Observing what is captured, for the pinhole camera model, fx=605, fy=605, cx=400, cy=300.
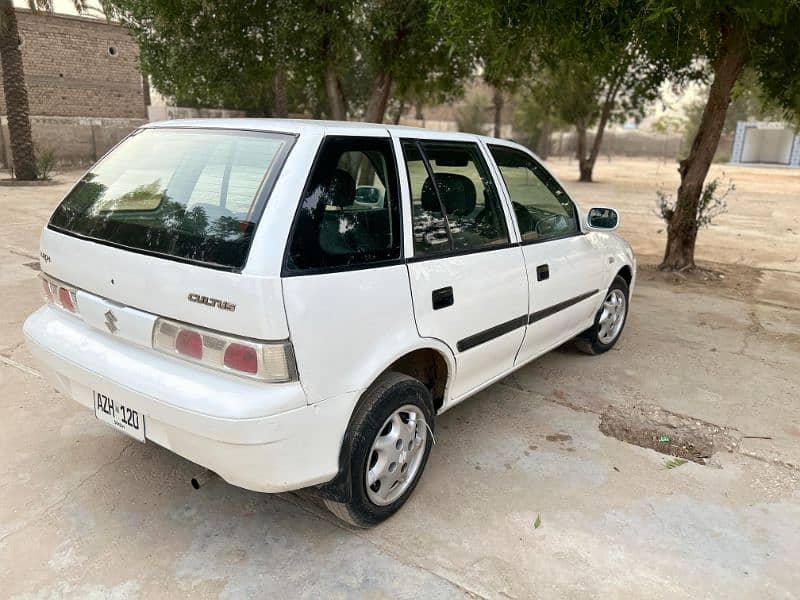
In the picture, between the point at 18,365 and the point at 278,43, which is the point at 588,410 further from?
the point at 278,43

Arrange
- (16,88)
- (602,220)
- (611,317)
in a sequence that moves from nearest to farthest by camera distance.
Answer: (602,220)
(611,317)
(16,88)

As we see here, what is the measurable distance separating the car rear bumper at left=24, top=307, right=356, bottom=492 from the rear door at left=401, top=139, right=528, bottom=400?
712 mm

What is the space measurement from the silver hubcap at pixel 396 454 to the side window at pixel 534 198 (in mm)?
1328

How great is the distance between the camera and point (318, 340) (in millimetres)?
2279

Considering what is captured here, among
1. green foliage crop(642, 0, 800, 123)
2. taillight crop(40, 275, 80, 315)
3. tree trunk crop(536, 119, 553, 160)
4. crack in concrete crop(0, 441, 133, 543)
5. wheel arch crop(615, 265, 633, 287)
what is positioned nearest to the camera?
crack in concrete crop(0, 441, 133, 543)

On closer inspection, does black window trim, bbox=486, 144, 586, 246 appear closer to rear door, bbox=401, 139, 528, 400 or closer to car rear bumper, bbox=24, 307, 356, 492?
rear door, bbox=401, 139, 528, 400

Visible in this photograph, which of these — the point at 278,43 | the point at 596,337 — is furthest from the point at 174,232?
the point at 278,43

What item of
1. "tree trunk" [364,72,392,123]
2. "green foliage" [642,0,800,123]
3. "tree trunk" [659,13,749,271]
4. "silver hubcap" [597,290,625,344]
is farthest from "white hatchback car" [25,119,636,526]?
"tree trunk" [364,72,392,123]

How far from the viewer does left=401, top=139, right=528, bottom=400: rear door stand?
9.33 feet

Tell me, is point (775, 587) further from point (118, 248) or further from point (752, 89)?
point (752, 89)

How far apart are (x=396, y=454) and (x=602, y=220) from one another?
2380 mm

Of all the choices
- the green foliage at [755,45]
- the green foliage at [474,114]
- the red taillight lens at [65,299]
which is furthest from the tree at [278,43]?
the green foliage at [474,114]

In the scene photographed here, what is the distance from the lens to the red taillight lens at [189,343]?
2309 millimetres

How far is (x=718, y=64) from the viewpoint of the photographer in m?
7.20
